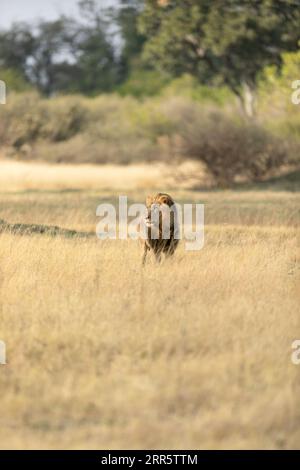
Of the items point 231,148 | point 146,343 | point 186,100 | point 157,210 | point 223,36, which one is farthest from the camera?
point 223,36

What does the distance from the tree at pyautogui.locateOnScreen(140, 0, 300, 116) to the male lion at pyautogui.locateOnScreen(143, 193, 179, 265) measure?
26.8 m

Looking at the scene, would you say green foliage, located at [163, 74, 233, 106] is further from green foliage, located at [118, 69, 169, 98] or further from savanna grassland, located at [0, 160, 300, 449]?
savanna grassland, located at [0, 160, 300, 449]

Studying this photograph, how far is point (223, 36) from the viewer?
126ft

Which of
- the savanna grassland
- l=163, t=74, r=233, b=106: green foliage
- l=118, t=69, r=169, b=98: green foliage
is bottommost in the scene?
the savanna grassland

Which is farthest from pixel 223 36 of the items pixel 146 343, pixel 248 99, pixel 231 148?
pixel 146 343

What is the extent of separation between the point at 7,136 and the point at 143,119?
610 cm

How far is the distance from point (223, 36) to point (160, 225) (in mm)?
29512

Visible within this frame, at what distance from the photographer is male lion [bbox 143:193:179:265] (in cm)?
1022

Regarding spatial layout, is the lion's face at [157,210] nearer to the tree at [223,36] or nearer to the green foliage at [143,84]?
the tree at [223,36]

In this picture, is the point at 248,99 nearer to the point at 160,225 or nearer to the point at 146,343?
the point at 160,225

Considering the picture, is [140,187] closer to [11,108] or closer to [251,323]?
[11,108]

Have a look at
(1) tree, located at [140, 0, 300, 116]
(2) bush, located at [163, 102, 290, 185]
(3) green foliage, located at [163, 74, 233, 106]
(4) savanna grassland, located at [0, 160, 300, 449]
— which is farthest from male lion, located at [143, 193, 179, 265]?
(3) green foliage, located at [163, 74, 233, 106]

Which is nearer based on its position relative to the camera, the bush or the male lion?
the male lion
